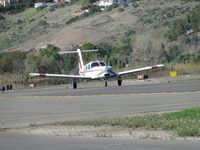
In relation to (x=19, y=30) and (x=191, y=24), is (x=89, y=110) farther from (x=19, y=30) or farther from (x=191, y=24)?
(x=19, y=30)

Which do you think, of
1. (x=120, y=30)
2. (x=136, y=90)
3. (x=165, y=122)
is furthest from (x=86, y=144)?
(x=120, y=30)

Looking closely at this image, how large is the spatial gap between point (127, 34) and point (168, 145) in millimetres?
91150

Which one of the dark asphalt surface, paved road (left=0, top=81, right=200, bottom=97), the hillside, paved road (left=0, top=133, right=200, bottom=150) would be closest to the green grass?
paved road (left=0, top=133, right=200, bottom=150)

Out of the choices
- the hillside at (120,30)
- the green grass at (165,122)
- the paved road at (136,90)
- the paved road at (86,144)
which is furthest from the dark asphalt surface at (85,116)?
the hillside at (120,30)

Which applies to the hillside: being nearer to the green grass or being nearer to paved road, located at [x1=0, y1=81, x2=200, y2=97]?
paved road, located at [x1=0, y1=81, x2=200, y2=97]

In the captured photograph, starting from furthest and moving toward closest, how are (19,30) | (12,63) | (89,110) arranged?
(19,30)
(12,63)
(89,110)

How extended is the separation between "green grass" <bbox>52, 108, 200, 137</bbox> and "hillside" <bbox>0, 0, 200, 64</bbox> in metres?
68.0

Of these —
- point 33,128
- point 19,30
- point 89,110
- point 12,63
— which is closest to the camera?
point 33,128

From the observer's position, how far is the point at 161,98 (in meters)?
31.5

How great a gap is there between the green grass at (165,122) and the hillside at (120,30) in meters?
68.0

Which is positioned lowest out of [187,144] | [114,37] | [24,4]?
[187,144]

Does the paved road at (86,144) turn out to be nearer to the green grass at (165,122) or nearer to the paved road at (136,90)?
the green grass at (165,122)

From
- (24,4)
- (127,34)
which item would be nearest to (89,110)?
(127,34)

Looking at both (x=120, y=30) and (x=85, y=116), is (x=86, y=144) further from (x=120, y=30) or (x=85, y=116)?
(x=120, y=30)
